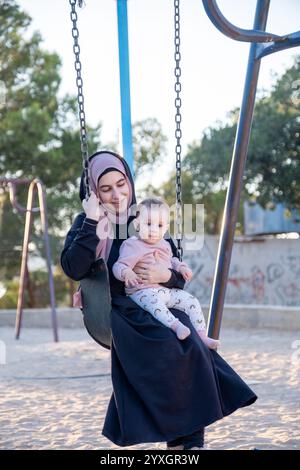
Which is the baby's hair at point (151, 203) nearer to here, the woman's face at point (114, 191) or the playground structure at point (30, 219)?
the woman's face at point (114, 191)

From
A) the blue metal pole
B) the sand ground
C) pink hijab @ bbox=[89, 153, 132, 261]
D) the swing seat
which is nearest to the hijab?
pink hijab @ bbox=[89, 153, 132, 261]

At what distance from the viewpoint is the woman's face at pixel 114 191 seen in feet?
9.81

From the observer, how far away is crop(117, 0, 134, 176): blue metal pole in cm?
410

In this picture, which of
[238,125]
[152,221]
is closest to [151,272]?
[152,221]

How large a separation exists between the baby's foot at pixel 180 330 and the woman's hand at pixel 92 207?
49 centimetres

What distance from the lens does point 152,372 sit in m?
2.66

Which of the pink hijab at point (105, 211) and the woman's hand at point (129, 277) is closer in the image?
the woman's hand at point (129, 277)

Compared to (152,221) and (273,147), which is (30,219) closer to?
(152,221)

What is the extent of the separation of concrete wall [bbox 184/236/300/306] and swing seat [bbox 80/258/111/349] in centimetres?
1395

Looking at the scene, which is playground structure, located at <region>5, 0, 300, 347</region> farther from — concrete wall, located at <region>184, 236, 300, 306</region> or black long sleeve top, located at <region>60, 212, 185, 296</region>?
concrete wall, located at <region>184, 236, 300, 306</region>

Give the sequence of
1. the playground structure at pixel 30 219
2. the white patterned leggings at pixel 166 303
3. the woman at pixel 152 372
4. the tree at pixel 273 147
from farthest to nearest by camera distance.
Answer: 1. the tree at pixel 273 147
2. the playground structure at pixel 30 219
3. the white patterned leggings at pixel 166 303
4. the woman at pixel 152 372

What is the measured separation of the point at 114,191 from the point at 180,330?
626 mm

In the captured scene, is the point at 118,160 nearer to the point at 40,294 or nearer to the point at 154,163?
the point at 40,294

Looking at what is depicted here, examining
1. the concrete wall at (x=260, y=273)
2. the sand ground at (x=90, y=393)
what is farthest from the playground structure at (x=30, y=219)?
the concrete wall at (x=260, y=273)
